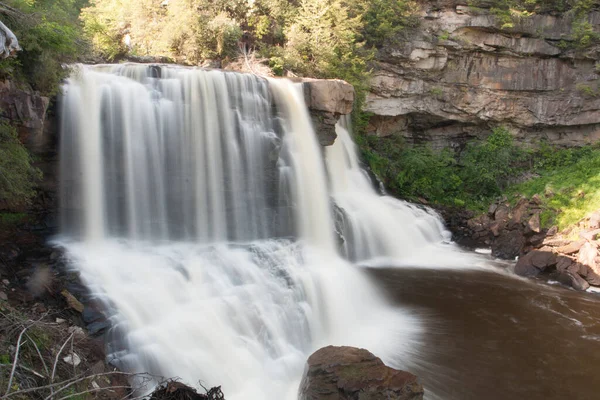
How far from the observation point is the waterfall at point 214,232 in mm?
7270

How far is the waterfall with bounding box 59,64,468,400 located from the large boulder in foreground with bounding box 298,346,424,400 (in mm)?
1223

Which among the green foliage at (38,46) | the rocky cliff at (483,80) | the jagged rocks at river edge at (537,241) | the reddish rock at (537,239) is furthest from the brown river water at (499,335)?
the rocky cliff at (483,80)

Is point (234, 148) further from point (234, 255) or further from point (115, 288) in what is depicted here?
point (115, 288)

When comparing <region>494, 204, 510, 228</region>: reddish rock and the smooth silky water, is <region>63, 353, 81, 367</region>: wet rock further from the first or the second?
<region>494, 204, 510, 228</region>: reddish rock

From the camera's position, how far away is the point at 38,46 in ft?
26.3

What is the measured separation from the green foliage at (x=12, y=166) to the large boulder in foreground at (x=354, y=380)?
5.60 m

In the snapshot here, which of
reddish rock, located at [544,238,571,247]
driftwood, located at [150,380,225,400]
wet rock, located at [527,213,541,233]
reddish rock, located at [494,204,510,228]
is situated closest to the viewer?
driftwood, located at [150,380,225,400]

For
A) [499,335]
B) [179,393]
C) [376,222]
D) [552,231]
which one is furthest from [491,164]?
[179,393]

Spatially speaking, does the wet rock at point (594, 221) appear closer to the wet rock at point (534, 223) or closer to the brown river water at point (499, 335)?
the wet rock at point (534, 223)

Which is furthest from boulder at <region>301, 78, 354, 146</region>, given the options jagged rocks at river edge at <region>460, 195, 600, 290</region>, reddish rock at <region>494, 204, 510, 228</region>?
reddish rock at <region>494, 204, 510, 228</region>

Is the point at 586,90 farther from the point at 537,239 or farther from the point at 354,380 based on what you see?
the point at 354,380

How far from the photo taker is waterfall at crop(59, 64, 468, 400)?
727 cm

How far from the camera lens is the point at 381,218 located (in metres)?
14.3

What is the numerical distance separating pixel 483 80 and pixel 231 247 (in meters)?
14.1
